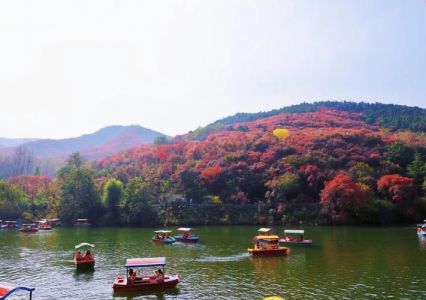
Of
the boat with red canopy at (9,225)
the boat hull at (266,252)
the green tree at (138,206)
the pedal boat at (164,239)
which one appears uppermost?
the green tree at (138,206)

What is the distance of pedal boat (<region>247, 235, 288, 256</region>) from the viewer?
5174cm

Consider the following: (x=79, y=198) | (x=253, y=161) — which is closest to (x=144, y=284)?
(x=79, y=198)

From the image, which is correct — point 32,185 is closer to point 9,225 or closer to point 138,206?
point 9,225

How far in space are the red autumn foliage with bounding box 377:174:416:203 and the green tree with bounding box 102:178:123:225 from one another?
66.8 meters

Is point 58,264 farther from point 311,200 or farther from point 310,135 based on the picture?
point 310,135

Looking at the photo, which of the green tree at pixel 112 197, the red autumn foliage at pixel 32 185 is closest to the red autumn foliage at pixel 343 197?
the green tree at pixel 112 197

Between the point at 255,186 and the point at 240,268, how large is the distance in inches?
2573

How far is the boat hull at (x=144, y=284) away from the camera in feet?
114

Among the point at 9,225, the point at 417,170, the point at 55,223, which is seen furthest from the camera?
the point at 55,223

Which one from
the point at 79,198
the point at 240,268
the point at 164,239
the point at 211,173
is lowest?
the point at 240,268

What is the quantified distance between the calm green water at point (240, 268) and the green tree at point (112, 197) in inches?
1426

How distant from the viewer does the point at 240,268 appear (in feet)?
145

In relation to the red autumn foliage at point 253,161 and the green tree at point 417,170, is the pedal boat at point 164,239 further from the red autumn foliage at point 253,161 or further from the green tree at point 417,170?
the green tree at point 417,170

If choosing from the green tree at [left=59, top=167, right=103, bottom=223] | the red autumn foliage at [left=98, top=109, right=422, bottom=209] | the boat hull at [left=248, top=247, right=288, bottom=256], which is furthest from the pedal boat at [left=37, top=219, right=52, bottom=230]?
the boat hull at [left=248, top=247, right=288, bottom=256]
